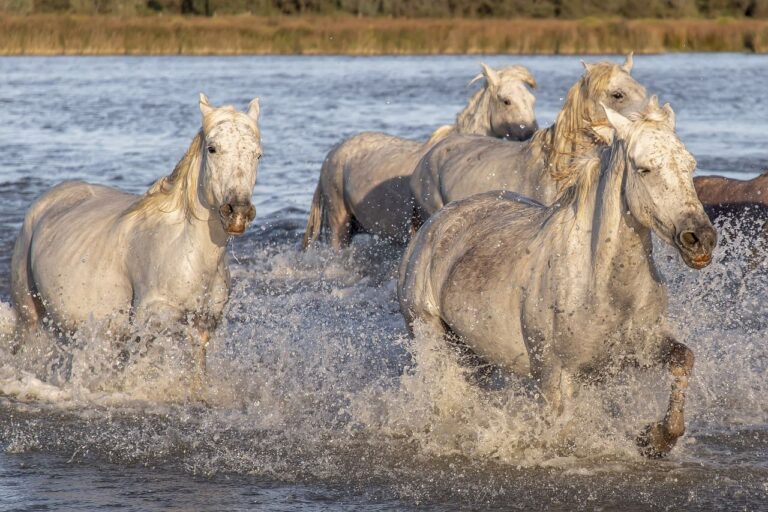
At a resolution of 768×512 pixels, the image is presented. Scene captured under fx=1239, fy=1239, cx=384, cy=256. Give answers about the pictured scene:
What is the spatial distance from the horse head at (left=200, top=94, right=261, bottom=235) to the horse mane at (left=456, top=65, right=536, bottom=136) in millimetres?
4133

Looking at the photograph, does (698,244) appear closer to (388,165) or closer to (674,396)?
(674,396)

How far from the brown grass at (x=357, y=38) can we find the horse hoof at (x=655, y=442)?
122ft

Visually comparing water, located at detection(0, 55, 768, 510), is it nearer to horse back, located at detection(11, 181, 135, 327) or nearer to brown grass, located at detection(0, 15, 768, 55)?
horse back, located at detection(11, 181, 135, 327)

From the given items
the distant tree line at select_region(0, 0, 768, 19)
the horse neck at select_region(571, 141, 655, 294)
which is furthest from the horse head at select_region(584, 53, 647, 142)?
the distant tree line at select_region(0, 0, 768, 19)

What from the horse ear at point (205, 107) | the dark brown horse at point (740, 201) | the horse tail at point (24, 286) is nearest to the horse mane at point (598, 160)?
the horse ear at point (205, 107)

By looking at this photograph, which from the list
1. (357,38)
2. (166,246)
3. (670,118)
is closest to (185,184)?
(166,246)

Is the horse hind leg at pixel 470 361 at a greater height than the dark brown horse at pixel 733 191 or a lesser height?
greater

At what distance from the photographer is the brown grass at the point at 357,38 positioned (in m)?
41.7

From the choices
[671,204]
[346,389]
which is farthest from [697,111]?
[671,204]

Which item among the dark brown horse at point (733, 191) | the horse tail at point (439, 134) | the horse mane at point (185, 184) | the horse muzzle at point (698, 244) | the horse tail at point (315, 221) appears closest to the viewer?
the horse muzzle at point (698, 244)

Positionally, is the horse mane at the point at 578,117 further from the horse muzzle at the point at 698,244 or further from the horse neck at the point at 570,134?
the horse muzzle at the point at 698,244

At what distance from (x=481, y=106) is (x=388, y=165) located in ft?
3.14

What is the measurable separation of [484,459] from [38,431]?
218 centimetres

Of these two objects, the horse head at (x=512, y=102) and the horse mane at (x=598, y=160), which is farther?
the horse head at (x=512, y=102)
